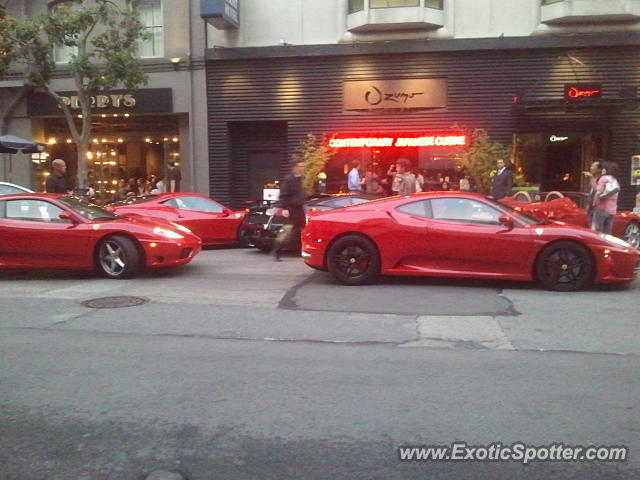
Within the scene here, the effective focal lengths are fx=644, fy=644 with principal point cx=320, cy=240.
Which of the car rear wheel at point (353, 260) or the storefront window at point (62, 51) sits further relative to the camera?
the storefront window at point (62, 51)

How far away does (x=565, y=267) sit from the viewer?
28.1 feet

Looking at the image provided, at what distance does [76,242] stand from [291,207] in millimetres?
3573

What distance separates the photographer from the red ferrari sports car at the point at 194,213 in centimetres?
1293

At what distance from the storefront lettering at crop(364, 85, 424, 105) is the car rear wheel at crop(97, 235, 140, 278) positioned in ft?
35.1

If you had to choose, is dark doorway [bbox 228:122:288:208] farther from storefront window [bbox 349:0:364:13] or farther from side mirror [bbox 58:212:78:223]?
side mirror [bbox 58:212:78:223]

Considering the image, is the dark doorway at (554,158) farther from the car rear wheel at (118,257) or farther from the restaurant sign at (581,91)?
the car rear wheel at (118,257)

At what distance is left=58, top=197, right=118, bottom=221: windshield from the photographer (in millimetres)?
9945

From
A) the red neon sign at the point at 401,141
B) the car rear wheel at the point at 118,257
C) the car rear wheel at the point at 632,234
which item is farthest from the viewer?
the red neon sign at the point at 401,141

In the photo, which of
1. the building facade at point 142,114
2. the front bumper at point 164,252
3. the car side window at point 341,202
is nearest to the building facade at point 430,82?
the building facade at point 142,114

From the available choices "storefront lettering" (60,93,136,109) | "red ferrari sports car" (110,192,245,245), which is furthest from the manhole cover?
"storefront lettering" (60,93,136,109)

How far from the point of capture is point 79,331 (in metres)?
6.50

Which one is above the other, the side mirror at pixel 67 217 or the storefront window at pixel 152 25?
the storefront window at pixel 152 25

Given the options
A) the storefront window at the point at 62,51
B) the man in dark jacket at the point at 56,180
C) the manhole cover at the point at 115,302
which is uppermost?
the storefront window at the point at 62,51

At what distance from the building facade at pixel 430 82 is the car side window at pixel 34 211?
31.6ft
